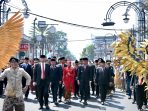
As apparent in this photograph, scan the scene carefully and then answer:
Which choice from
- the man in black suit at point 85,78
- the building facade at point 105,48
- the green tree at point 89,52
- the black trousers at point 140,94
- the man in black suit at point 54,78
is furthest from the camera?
the green tree at point 89,52

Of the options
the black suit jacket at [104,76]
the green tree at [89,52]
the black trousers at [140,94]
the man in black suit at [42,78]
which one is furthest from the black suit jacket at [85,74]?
the green tree at [89,52]

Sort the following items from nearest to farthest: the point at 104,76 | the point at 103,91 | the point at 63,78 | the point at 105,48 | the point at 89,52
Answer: the point at 103,91
the point at 104,76
the point at 63,78
the point at 105,48
the point at 89,52

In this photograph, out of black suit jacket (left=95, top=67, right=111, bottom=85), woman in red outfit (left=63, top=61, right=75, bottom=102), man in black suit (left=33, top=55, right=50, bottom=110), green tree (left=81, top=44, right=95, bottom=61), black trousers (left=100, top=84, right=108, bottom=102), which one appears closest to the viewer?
man in black suit (left=33, top=55, right=50, bottom=110)

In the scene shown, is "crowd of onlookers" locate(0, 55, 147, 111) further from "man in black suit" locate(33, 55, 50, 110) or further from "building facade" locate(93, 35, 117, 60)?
"building facade" locate(93, 35, 117, 60)

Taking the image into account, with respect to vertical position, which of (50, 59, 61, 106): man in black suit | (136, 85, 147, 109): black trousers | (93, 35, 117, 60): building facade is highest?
(93, 35, 117, 60): building facade

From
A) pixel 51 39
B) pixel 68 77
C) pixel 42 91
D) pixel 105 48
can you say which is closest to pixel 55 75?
pixel 42 91

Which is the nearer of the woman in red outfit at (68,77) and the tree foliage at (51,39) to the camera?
the woman in red outfit at (68,77)

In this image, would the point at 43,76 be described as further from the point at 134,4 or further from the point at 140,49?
the point at 134,4

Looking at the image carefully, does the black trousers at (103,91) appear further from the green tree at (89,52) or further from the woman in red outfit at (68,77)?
the green tree at (89,52)

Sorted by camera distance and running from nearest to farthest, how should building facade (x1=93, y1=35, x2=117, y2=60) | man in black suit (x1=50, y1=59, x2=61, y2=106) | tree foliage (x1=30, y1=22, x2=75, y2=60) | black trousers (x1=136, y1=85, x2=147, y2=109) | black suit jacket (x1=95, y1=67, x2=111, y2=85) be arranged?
black trousers (x1=136, y1=85, x2=147, y2=109), man in black suit (x1=50, y1=59, x2=61, y2=106), black suit jacket (x1=95, y1=67, x2=111, y2=85), building facade (x1=93, y1=35, x2=117, y2=60), tree foliage (x1=30, y1=22, x2=75, y2=60)

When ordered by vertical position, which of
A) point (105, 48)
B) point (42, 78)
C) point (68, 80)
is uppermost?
point (105, 48)

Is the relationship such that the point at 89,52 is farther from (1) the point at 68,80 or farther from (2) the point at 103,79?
(2) the point at 103,79

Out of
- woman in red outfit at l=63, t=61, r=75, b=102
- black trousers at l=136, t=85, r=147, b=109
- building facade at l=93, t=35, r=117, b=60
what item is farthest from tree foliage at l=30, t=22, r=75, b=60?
black trousers at l=136, t=85, r=147, b=109

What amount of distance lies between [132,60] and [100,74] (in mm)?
7434
